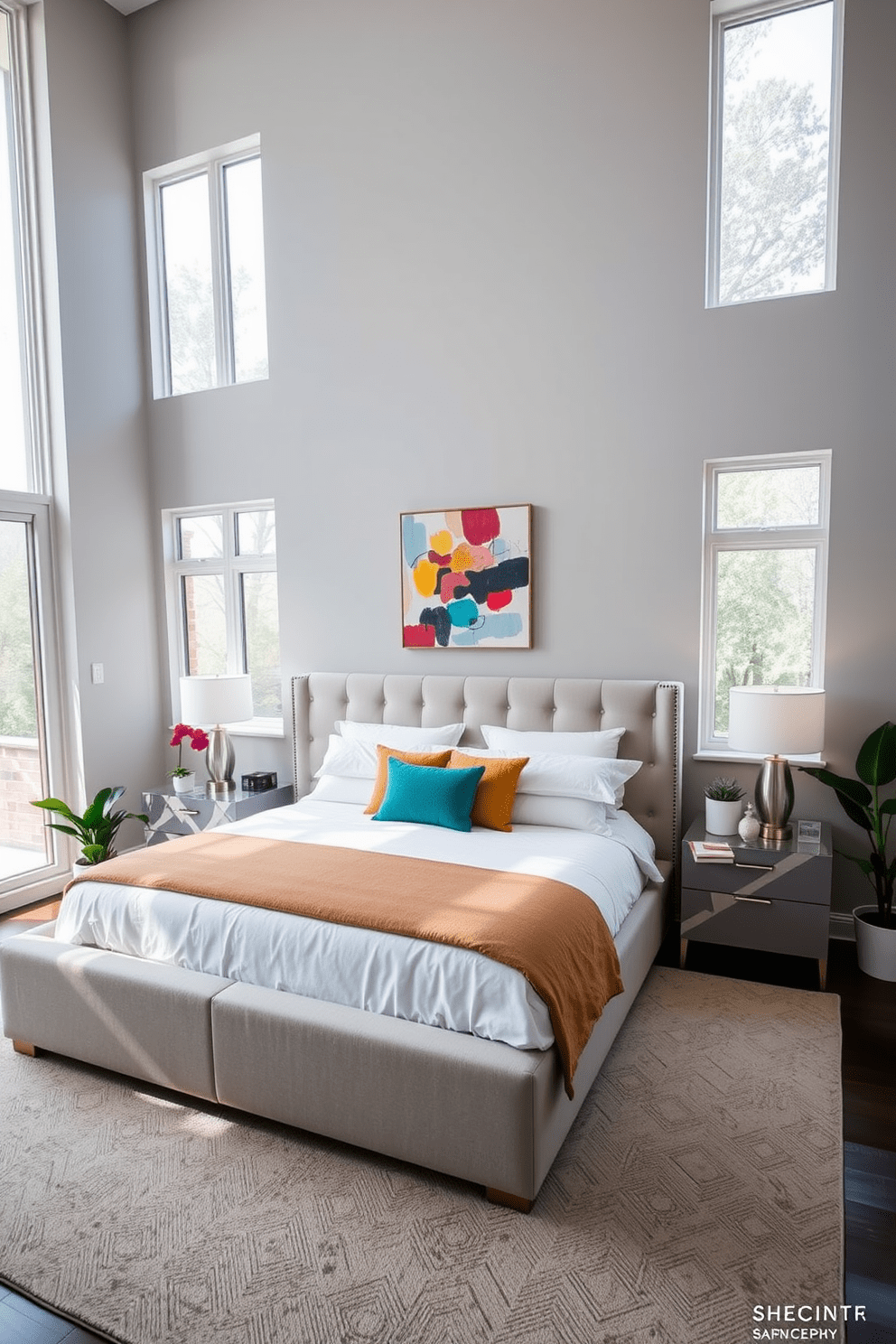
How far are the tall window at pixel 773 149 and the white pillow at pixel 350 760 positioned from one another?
8.57 feet

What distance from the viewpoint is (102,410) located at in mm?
4785

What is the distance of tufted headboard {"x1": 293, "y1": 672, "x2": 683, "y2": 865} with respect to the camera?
12.1 ft

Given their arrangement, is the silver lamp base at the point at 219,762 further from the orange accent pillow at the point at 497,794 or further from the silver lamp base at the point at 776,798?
the silver lamp base at the point at 776,798

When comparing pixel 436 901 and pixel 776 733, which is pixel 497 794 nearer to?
pixel 436 901

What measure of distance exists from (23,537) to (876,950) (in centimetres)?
460

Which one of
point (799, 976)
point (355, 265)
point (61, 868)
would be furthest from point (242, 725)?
point (799, 976)

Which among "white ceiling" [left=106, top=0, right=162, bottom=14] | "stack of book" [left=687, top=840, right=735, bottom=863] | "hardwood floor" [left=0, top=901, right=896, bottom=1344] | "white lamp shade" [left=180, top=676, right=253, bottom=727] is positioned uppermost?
"white ceiling" [left=106, top=0, right=162, bottom=14]


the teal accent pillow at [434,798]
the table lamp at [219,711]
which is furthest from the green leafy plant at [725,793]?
the table lamp at [219,711]

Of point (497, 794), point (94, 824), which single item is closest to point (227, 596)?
point (94, 824)

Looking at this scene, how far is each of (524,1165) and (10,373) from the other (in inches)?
179

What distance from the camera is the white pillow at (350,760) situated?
13.2ft

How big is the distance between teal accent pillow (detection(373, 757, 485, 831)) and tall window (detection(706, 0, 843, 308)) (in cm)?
238

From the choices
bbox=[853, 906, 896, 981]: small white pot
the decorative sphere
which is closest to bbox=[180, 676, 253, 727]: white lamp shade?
the decorative sphere

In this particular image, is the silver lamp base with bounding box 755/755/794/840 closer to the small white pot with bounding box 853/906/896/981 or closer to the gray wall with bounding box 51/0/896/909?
the gray wall with bounding box 51/0/896/909
